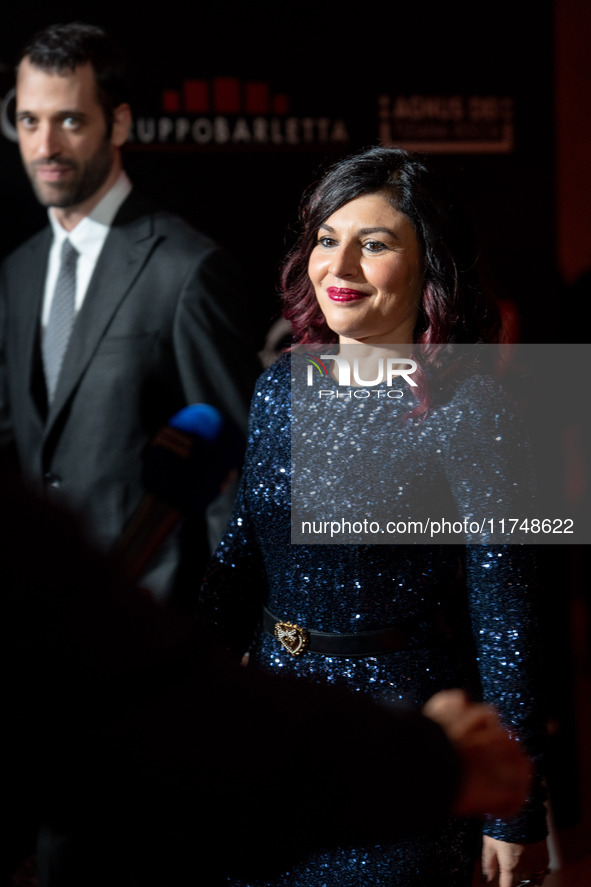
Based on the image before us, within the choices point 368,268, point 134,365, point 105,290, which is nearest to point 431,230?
point 368,268

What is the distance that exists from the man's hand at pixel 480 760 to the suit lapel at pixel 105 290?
5.75 feet

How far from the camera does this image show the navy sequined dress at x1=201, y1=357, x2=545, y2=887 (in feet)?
5.09

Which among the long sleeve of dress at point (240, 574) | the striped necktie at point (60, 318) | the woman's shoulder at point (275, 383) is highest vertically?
the striped necktie at point (60, 318)

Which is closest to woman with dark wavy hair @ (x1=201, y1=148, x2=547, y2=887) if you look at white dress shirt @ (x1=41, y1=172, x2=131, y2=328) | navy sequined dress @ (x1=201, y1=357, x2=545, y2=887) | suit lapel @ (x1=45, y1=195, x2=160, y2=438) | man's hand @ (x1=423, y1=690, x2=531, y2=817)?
navy sequined dress @ (x1=201, y1=357, x2=545, y2=887)

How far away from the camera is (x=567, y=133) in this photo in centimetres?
282

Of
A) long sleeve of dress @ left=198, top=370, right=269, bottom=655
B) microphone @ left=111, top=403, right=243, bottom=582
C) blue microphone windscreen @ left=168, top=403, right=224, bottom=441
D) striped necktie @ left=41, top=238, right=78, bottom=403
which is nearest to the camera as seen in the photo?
microphone @ left=111, top=403, right=243, bottom=582

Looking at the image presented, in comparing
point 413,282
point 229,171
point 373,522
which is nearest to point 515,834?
point 373,522

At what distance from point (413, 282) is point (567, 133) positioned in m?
1.44

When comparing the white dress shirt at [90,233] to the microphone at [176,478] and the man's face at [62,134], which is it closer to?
the man's face at [62,134]

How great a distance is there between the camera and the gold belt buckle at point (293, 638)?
64.7 inches

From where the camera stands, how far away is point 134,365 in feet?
7.95

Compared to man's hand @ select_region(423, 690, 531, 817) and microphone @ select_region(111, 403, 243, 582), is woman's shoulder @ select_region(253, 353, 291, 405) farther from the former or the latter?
man's hand @ select_region(423, 690, 531, 817)

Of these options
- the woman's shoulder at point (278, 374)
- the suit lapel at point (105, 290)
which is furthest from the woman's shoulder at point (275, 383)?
the suit lapel at point (105, 290)

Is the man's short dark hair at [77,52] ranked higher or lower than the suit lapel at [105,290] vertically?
higher
